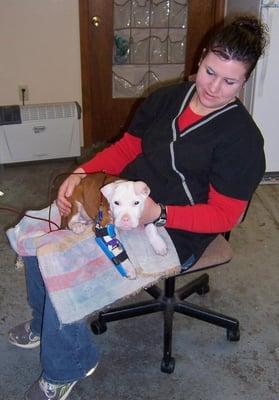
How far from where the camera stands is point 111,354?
1.62 meters

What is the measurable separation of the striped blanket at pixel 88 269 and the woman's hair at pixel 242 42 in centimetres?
51

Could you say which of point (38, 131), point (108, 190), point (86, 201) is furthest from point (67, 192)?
point (38, 131)

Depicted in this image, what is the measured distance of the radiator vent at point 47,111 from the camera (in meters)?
2.83

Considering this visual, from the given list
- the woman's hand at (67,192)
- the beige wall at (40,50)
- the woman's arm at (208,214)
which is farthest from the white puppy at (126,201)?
the beige wall at (40,50)

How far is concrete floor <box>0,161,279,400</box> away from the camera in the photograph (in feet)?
4.88

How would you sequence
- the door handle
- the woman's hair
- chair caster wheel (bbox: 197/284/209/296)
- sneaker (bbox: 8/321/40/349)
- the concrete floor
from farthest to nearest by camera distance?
the door handle, chair caster wheel (bbox: 197/284/209/296), sneaker (bbox: 8/321/40/349), the concrete floor, the woman's hair

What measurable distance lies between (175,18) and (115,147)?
1890mm

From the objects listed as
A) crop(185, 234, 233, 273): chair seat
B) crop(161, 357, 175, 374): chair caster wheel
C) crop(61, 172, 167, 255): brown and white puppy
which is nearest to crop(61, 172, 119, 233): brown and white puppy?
crop(61, 172, 167, 255): brown and white puppy

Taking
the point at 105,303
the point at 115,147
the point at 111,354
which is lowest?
the point at 111,354

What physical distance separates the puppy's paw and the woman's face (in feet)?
1.62

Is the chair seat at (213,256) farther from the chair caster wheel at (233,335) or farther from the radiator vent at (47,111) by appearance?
the radiator vent at (47,111)

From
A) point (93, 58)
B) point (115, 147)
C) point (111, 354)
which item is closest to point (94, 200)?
point (115, 147)

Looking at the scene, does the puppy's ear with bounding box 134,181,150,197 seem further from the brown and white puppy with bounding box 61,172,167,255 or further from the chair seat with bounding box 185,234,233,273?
the chair seat with bounding box 185,234,233,273

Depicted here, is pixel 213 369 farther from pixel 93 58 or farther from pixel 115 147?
pixel 93 58
